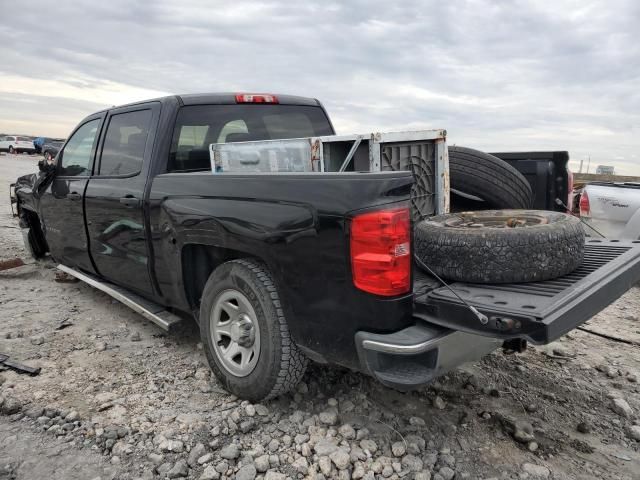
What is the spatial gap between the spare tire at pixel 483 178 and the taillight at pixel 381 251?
143 centimetres

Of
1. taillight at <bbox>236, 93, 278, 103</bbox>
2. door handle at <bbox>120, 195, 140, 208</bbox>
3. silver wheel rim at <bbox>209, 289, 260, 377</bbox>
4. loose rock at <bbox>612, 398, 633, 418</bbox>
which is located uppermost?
taillight at <bbox>236, 93, 278, 103</bbox>

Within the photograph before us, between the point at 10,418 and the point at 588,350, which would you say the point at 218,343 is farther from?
the point at 588,350

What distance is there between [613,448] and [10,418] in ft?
10.6

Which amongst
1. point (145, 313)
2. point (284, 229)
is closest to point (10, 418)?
point (145, 313)

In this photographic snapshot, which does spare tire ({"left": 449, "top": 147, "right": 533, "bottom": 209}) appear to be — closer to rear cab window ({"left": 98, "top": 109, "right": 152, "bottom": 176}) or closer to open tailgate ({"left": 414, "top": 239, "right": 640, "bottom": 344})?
open tailgate ({"left": 414, "top": 239, "right": 640, "bottom": 344})

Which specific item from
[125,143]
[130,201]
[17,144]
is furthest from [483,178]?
[17,144]

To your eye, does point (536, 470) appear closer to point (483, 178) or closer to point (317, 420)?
point (317, 420)

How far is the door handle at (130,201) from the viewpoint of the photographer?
3.53m

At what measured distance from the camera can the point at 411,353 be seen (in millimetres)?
2152

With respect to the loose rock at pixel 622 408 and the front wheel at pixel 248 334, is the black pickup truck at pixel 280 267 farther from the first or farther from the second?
the loose rock at pixel 622 408

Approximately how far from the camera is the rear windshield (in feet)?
12.0

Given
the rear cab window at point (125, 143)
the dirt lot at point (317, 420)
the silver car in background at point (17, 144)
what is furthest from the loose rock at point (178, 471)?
the silver car in background at point (17, 144)

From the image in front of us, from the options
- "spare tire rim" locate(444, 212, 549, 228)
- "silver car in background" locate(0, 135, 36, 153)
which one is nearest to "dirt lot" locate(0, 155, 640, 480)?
"spare tire rim" locate(444, 212, 549, 228)

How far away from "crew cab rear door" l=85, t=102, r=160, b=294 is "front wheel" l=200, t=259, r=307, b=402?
88 cm
